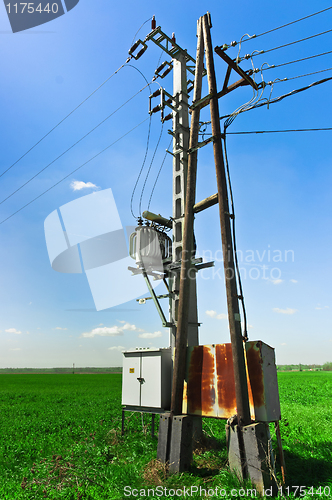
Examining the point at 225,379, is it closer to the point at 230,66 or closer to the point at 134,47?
the point at 230,66

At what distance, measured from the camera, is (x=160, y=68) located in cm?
1141

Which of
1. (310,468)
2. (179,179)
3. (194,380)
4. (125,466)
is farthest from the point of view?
(179,179)

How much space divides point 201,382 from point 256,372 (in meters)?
1.38

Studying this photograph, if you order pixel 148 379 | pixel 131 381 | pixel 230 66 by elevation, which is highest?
pixel 230 66

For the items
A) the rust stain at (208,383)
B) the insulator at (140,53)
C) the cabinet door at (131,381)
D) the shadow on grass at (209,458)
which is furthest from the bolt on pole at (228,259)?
the insulator at (140,53)

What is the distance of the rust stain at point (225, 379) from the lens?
622 centimetres

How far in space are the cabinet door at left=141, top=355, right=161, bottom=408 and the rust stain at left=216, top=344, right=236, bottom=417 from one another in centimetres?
189

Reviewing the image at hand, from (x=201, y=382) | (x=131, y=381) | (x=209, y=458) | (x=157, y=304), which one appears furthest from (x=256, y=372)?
(x=131, y=381)

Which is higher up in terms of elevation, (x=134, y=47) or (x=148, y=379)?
(x=134, y=47)

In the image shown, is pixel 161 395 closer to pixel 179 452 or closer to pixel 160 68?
pixel 179 452

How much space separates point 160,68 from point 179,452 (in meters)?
11.9

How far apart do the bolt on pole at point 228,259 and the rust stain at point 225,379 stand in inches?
20.9

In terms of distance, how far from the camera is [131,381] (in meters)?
8.55

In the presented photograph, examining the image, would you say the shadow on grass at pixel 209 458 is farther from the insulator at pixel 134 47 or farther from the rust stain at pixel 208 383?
the insulator at pixel 134 47
